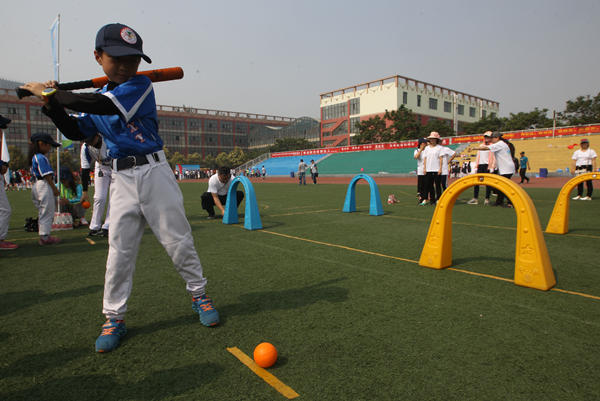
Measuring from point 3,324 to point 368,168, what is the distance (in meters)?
42.9

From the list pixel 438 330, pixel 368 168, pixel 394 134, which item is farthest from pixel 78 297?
pixel 394 134

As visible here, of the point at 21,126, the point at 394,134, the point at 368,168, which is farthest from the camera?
the point at 21,126

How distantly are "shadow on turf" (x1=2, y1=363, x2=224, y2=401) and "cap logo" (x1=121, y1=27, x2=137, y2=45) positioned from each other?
2224 mm

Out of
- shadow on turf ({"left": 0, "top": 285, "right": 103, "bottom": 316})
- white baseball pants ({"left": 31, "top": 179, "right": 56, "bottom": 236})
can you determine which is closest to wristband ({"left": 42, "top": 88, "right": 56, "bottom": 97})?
shadow on turf ({"left": 0, "top": 285, "right": 103, "bottom": 316})

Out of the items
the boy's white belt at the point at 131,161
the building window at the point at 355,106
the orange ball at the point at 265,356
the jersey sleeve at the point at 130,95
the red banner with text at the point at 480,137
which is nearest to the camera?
the orange ball at the point at 265,356

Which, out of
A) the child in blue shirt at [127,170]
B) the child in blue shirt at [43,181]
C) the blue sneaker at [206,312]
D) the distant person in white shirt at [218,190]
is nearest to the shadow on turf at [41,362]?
the child in blue shirt at [127,170]

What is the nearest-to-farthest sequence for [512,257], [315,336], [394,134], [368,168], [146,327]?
[315,336] → [146,327] → [512,257] → [368,168] → [394,134]

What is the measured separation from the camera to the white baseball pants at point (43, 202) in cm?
604

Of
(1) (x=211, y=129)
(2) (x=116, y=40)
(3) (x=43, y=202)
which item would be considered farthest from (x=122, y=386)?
(1) (x=211, y=129)

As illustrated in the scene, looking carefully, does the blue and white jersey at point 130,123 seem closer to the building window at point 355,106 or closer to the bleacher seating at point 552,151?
the bleacher seating at point 552,151

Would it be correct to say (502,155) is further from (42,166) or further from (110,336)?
(42,166)

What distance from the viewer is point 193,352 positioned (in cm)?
239

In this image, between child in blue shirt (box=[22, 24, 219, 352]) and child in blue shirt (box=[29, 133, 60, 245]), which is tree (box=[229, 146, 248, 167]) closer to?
child in blue shirt (box=[29, 133, 60, 245])

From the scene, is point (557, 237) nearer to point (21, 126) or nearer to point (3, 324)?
point (3, 324)
